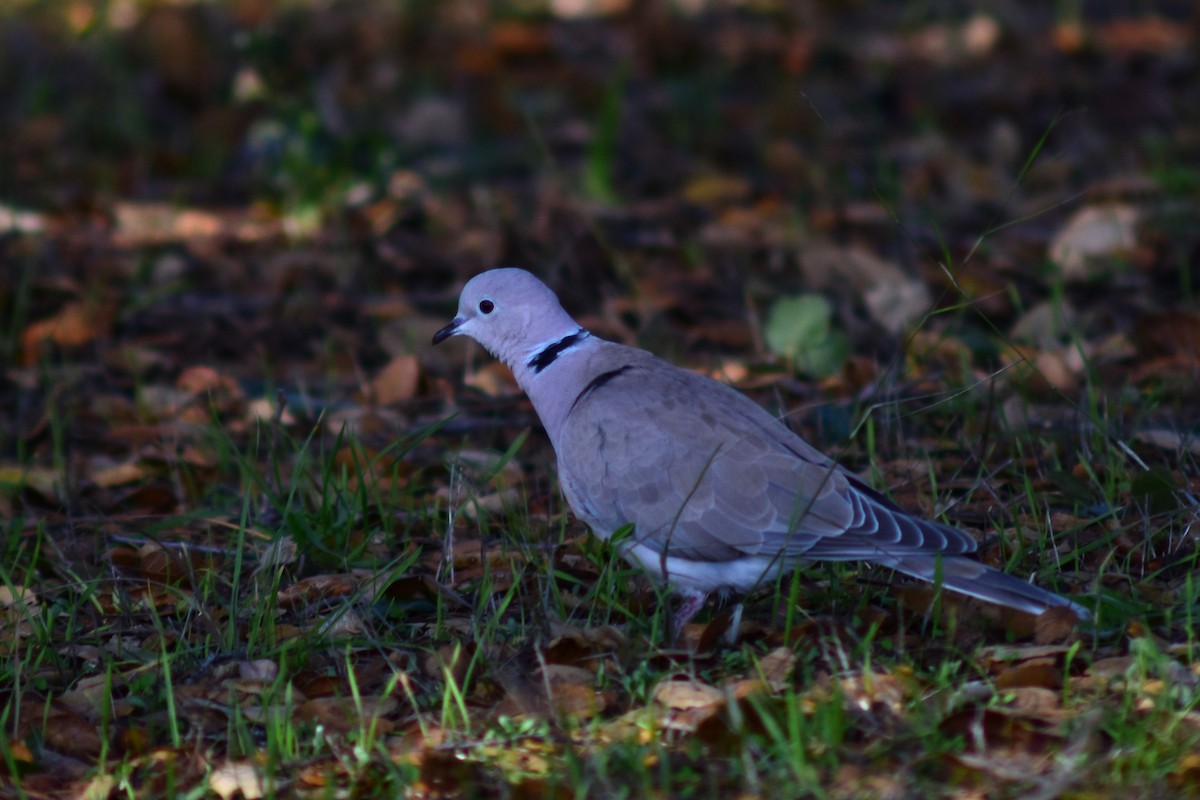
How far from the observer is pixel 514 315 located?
4152 mm

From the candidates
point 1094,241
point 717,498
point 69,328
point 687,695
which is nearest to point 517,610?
point 717,498

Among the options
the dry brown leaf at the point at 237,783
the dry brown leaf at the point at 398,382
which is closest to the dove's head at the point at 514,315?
the dry brown leaf at the point at 398,382

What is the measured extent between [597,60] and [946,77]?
206cm

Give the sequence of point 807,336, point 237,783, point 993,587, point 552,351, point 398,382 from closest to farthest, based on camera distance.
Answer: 1. point 237,783
2. point 993,587
3. point 552,351
4. point 398,382
5. point 807,336

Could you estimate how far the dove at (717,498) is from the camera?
3.19 metres

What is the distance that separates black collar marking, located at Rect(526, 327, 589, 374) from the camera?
4.05 meters

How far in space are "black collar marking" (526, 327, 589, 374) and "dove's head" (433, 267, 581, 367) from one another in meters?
0.01

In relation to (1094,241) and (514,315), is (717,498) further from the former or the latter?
(1094,241)

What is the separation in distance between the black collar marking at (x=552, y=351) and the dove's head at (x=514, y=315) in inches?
0.5

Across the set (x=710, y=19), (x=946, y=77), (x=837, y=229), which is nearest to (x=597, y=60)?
(x=710, y=19)

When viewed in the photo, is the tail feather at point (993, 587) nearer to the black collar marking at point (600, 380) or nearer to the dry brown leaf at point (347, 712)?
the black collar marking at point (600, 380)

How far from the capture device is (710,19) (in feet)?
31.7

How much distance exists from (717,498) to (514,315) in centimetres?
99

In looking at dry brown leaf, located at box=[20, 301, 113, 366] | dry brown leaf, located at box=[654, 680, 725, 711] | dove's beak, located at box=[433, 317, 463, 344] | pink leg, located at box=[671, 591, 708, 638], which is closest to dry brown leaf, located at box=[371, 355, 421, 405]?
dove's beak, located at box=[433, 317, 463, 344]
